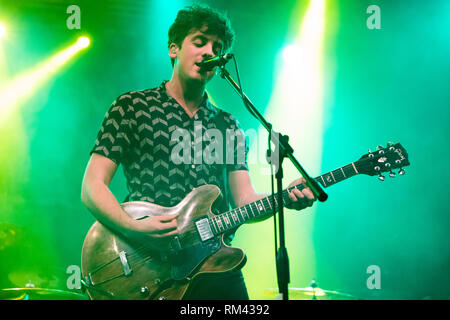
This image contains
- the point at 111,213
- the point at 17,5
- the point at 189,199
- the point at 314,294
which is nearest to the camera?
the point at 111,213

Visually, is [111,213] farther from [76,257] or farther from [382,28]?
[382,28]

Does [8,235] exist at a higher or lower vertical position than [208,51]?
lower

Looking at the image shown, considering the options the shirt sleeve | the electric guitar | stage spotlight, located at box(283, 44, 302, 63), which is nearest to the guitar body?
the electric guitar

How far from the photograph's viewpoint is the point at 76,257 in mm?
4648

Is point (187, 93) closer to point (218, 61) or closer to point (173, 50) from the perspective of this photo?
point (173, 50)

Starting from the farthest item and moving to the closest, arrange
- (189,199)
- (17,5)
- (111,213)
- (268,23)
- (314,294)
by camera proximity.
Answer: (268,23) → (17,5) → (314,294) → (189,199) → (111,213)

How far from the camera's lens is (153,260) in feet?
6.11

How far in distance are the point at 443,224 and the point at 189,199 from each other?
4281 millimetres

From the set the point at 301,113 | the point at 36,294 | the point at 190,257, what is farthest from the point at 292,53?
the point at 36,294

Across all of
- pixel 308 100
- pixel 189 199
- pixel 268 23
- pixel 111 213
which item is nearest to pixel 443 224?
pixel 308 100

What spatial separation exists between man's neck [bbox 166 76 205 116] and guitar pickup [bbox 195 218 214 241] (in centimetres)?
79

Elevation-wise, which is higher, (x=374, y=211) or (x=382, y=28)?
(x=382, y=28)

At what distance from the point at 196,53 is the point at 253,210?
113 cm

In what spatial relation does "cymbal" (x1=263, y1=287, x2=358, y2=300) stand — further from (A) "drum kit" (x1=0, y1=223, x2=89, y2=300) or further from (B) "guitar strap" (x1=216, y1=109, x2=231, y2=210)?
(A) "drum kit" (x1=0, y1=223, x2=89, y2=300)
